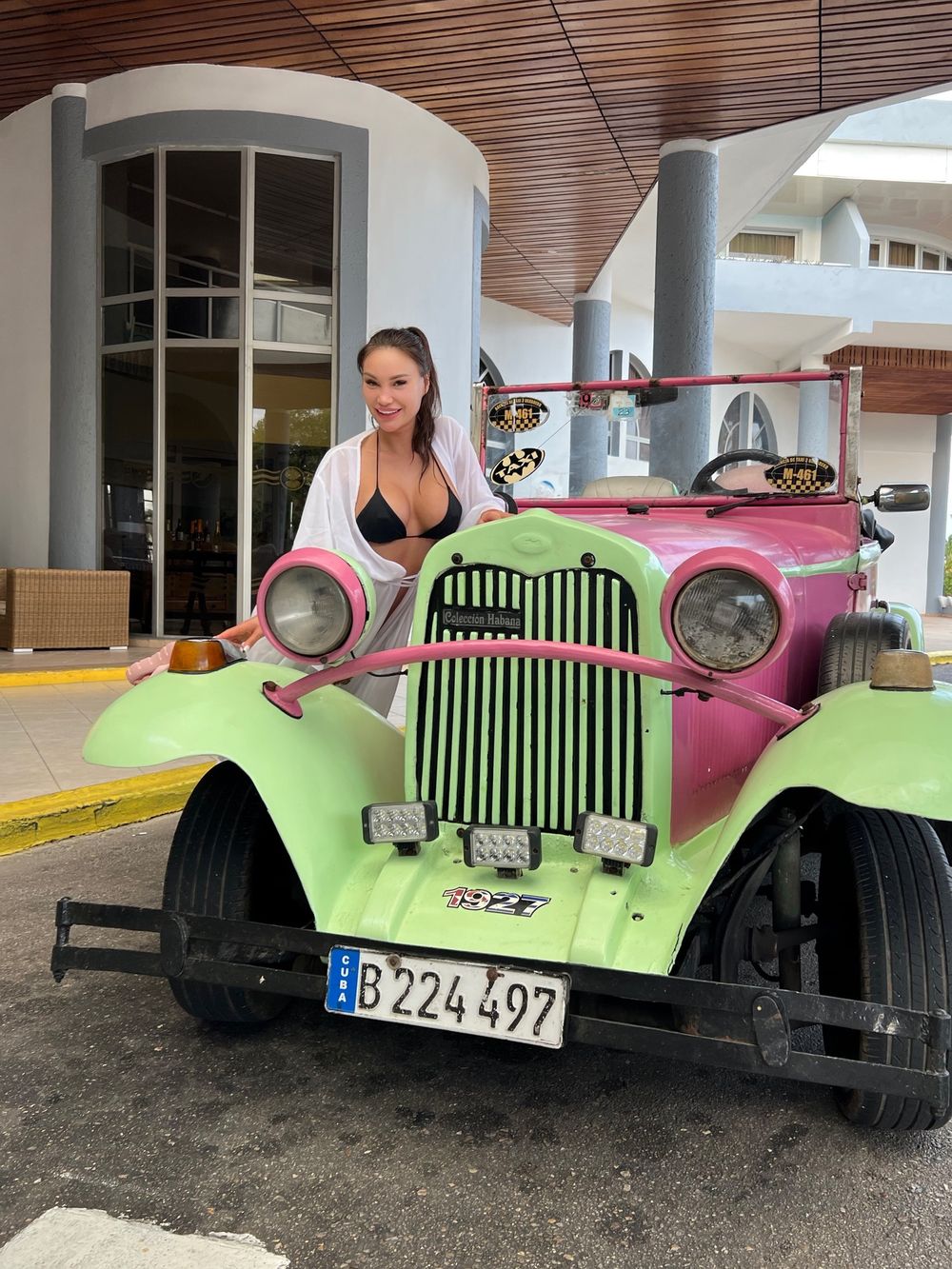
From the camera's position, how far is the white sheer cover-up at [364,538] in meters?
2.76

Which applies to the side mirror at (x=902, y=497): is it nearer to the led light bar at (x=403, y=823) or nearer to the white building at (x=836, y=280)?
the led light bar at (x=403, y=823)

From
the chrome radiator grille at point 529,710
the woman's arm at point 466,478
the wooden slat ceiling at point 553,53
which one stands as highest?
the wooden slat ceiling at point 553,53

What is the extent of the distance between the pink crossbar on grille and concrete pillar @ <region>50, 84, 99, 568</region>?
302 inches

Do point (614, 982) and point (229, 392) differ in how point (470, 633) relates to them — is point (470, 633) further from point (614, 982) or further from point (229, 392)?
point (229, 392)

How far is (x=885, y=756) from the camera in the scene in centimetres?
174

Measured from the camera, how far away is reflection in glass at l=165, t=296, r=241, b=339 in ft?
29.8

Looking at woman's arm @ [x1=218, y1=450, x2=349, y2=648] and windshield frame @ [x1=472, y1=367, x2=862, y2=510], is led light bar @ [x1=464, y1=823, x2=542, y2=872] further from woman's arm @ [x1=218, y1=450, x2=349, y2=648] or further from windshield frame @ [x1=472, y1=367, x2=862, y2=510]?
windshield frame @ [x1=472, y1=367, x2=862, y2=510]

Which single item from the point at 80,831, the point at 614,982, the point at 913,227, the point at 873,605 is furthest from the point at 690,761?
the point at 913,227

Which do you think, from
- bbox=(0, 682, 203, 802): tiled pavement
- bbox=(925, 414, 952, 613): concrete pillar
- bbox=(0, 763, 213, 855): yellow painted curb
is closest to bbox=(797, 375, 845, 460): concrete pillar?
bbox=(0, 682, 203, 802): tiled pavement

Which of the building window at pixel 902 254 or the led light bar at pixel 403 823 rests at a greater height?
the building window at pixel 902 254

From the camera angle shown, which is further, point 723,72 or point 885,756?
point 723,72

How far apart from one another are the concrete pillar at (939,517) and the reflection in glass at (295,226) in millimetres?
18698

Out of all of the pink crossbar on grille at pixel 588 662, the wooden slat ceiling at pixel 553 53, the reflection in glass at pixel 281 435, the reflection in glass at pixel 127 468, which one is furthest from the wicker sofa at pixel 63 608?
the pink crossbar on grille at pixel 588 662

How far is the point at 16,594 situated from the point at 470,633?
716 centimetres
